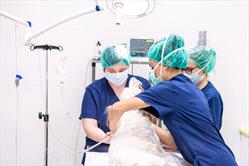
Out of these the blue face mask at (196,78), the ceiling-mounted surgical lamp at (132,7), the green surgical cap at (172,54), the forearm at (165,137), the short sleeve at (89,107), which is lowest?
the forearm at (165,137)

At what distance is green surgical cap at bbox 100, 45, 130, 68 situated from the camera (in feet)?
5.85

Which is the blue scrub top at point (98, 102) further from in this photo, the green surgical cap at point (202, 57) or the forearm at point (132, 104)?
the forearm at point (132, 104)

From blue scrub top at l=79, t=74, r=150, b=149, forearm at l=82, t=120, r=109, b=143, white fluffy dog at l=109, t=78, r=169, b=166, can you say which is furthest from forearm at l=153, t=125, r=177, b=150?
blue scrub top at l=79, t=74, r=150, b=149

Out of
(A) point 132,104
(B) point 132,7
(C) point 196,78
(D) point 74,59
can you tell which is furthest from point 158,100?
(D) point 74,59

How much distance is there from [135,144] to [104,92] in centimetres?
83

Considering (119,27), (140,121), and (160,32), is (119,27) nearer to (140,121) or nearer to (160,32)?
(160,32)

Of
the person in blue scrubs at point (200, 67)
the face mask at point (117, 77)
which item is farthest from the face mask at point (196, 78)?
the face mask at point (117, 77)

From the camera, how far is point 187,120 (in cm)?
107

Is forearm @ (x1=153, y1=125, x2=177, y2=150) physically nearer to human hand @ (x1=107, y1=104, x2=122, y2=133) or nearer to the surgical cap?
human hand @ (x1=107, y1=104, x2=122, y2=133)

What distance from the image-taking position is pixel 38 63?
91.3 inches

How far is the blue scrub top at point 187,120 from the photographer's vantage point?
1.06m

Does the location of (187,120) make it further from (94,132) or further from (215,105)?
(94,132)

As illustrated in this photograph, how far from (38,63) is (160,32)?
1073mm

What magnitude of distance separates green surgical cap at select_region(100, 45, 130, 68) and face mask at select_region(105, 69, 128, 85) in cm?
6
